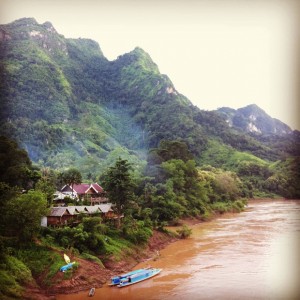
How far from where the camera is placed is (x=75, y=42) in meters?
29.0

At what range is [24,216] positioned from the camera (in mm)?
6059

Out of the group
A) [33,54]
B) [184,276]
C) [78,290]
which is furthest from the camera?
[33,54]

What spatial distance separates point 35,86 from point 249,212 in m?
14.5

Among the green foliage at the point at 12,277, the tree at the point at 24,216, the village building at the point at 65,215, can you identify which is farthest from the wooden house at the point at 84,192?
the green foliage at the point at 12,277

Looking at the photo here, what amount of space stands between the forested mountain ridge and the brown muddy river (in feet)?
17.1

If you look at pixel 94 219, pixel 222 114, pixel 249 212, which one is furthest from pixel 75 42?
pixel 94 219

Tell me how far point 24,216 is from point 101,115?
15936 millimetres

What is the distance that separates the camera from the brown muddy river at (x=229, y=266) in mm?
5375

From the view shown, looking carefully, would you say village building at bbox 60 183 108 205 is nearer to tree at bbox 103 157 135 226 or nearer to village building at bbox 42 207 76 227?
tree at bbox 103 157 135 226

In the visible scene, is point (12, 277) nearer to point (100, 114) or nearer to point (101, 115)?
point (101, 115)

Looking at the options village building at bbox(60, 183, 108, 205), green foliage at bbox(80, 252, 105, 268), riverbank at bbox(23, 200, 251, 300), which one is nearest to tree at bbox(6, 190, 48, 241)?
riverbank at bbox(23, 200, 251, 300)

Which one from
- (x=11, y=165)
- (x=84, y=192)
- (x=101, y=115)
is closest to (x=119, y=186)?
(x=84, y=192)

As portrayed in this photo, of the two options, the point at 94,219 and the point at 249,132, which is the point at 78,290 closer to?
the point at 94,219

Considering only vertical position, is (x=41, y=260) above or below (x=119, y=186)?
below
